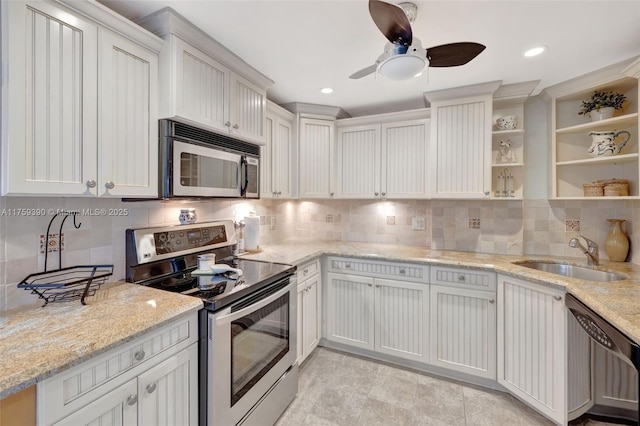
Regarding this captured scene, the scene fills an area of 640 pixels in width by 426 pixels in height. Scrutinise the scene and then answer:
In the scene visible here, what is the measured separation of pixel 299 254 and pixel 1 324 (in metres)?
1.66

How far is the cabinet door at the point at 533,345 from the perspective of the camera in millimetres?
1680

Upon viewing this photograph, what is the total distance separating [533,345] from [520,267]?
506 mm

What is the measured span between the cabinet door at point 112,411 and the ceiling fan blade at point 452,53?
1.98m

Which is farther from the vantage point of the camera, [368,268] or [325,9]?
[368,268]

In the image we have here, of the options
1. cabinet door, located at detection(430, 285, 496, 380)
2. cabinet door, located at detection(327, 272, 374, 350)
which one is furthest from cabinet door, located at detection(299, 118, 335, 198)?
cabinet door, located at detection(430, 285, 496, 380)

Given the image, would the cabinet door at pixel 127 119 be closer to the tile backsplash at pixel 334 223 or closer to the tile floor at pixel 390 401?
the tile backsplash at pixel 334 223

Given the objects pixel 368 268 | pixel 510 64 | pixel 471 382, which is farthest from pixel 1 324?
pixel 510 64

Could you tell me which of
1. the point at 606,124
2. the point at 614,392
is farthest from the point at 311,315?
the point at 606,124

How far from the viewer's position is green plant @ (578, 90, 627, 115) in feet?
6.72

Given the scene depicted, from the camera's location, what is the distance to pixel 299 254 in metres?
2.36

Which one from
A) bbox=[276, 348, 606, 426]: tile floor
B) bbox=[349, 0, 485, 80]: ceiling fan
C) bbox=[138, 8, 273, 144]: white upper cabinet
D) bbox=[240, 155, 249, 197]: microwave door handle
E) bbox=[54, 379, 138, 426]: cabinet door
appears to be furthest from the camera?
bbox=[240, 155, 249, 197]: microwave door handle

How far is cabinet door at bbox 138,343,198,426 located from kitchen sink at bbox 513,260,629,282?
92.1 inches

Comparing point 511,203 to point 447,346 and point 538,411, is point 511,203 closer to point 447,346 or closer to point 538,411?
point 447,346

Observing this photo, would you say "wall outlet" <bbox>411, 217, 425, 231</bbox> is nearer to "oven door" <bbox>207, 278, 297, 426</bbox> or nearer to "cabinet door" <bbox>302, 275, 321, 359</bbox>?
"cabinet door" <bbox>302, 275, 321, 359</bbox>
